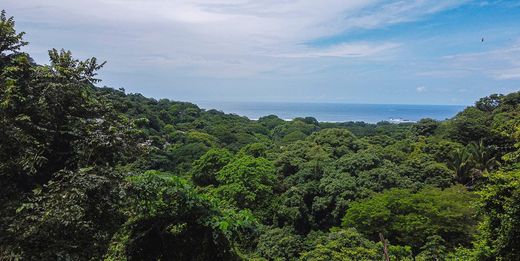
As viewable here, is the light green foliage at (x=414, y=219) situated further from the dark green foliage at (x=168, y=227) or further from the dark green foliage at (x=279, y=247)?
the dark green foliage at (x=168, y=227)

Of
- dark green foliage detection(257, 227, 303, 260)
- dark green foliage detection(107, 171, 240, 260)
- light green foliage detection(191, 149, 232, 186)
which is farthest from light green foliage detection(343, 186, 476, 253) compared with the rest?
dark green foliage detection(107, 171, 240, 260)

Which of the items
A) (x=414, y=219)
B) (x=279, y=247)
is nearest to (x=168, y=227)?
(x=279, y=247)

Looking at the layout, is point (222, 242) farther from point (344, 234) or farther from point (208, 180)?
point (208, 180)

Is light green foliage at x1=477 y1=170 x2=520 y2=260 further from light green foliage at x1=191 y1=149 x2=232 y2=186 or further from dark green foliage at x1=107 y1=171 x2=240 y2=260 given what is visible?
light green foliage at x1=191 y1=149 x2=232 y2=186

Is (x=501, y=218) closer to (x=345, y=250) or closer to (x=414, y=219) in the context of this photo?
(x=345, y=250)

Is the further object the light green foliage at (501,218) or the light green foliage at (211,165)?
the light green foliage at (211,165)

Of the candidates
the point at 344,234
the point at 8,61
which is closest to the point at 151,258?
the point at 8,61

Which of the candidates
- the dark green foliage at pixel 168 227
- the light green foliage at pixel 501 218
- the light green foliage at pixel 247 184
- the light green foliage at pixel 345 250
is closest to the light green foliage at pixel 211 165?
the light green foliage at pixel 247 184

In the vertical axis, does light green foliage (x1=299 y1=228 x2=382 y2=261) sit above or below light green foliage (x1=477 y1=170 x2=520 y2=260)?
below

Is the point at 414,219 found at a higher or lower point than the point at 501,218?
lower

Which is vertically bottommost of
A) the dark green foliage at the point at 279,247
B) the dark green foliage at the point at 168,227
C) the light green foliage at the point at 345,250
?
the dark green foliage at the point at 279,247

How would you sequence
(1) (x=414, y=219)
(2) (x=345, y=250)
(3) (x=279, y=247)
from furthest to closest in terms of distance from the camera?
1. (3) (x=279, y=247)
2. (1) (x=414, y=219)
3. (2) (x=345, y=250)
